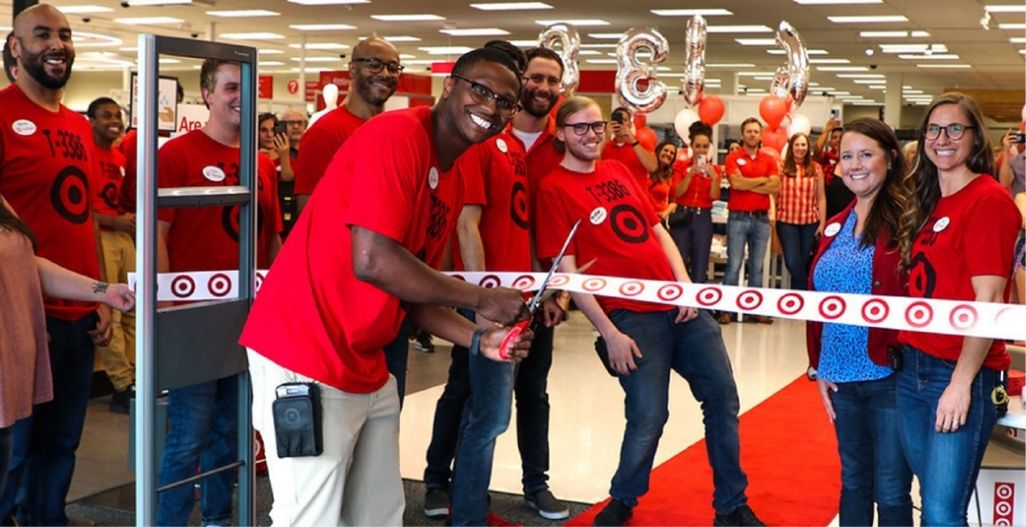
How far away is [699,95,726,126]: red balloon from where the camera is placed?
11.1m

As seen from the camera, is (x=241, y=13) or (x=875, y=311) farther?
(x=241, y=13)

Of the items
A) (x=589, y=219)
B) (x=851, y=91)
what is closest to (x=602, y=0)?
(x=589, y=219)

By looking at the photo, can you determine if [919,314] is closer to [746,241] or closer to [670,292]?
[670,292]

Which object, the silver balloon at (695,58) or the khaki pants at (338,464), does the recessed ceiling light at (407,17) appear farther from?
the khaki pants at (338,464)

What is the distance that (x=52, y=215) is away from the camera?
3646mm

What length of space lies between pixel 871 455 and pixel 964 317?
1.86 ft

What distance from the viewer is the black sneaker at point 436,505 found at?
4.34 meters

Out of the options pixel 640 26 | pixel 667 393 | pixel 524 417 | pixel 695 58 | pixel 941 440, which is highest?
pixel 640 26

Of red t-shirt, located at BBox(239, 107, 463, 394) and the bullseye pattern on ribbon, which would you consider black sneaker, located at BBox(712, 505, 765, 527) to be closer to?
the bullseye pattern on ribbon

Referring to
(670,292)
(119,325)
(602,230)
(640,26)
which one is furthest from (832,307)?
(640,26)

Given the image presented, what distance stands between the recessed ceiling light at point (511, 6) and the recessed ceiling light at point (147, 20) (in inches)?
223

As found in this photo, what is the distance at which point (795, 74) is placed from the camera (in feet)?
27.3

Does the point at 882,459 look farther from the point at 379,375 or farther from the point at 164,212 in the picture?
the point at 164,212

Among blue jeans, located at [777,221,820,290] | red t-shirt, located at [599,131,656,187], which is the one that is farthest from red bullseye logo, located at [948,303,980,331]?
blue jeans, located at [777,221,820,290]
